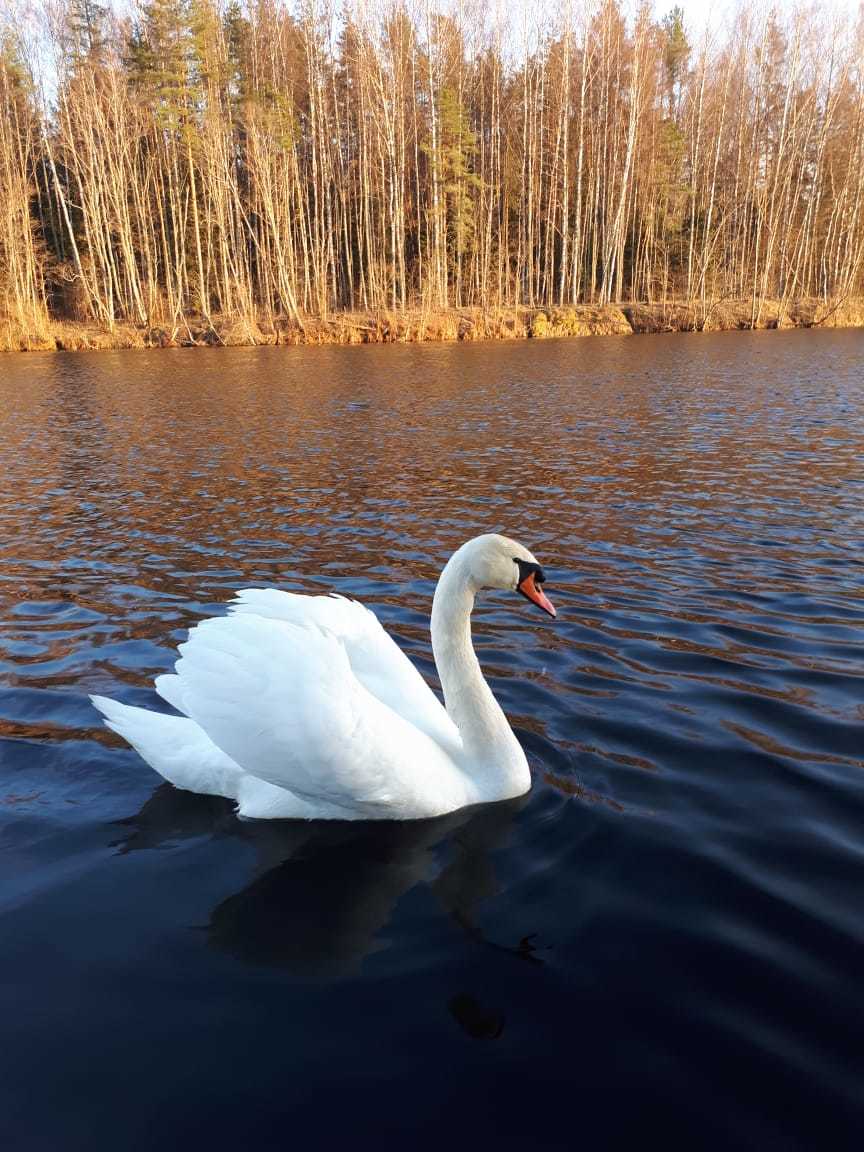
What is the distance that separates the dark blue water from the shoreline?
113 ft

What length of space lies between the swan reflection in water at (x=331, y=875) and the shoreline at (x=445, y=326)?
1517 inches

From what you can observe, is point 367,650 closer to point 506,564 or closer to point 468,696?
point 468,696

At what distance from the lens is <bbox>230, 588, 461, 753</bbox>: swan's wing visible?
3.98m

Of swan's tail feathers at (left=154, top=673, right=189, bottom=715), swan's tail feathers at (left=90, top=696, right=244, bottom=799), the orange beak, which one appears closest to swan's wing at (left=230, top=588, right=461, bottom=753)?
swan's tail feathers at (left=154, top=673, right=189, bottom=715)

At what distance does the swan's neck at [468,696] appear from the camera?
392cm

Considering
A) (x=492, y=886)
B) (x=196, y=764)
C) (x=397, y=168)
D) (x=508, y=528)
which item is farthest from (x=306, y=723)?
(x=397, y=168)

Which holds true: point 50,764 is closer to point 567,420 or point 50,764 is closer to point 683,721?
point 683,721

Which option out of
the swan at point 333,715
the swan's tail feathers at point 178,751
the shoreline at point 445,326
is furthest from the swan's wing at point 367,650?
the shoreline at point 445,326

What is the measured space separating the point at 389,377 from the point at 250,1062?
24.0 metres

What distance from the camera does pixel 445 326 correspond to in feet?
138

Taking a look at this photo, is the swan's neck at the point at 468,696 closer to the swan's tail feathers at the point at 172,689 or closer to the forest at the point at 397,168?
the swan's tail feathers at the point at 172,689

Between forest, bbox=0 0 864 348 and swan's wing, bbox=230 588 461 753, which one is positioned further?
forest, bbox=0 0 864 348

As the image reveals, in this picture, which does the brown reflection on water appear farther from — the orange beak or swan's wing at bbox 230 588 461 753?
the orange beak

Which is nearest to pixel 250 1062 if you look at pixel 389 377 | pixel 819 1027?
pixel 819 1027
